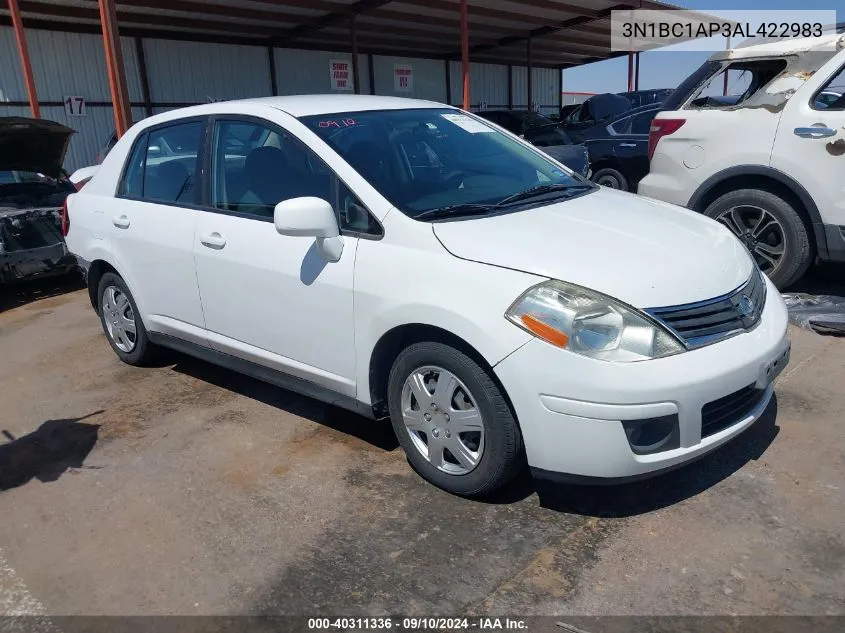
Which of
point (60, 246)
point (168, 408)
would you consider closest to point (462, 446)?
point (168, 408)

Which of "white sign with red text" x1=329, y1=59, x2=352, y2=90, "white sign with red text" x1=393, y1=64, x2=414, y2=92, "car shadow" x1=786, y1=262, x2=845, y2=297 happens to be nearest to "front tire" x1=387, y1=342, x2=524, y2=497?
"car shadow" x1=786, y1=262, x2=845, y2=297

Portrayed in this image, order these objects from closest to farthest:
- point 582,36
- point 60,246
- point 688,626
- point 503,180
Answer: point 688,626, point 503,180, point 60,246, point 582,36

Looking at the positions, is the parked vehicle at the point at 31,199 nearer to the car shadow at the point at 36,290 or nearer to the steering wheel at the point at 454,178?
the car shadow at the point at 36,290

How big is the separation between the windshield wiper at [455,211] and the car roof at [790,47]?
342 centimetres

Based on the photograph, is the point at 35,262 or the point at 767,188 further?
the point at 35,262

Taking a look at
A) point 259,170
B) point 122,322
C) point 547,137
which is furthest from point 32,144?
point 547,137

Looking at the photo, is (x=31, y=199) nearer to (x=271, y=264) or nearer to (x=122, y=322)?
(x=122, y=322)

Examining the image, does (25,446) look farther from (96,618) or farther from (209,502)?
(96,618)

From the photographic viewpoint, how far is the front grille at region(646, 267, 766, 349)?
2.53m

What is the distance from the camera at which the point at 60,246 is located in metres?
6.71

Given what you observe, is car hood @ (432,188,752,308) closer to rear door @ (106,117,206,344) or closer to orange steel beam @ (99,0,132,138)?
rear door @ (106,117,206,344)

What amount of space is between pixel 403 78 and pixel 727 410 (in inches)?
804

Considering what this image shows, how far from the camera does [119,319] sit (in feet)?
15.5

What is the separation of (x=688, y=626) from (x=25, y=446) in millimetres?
3384
